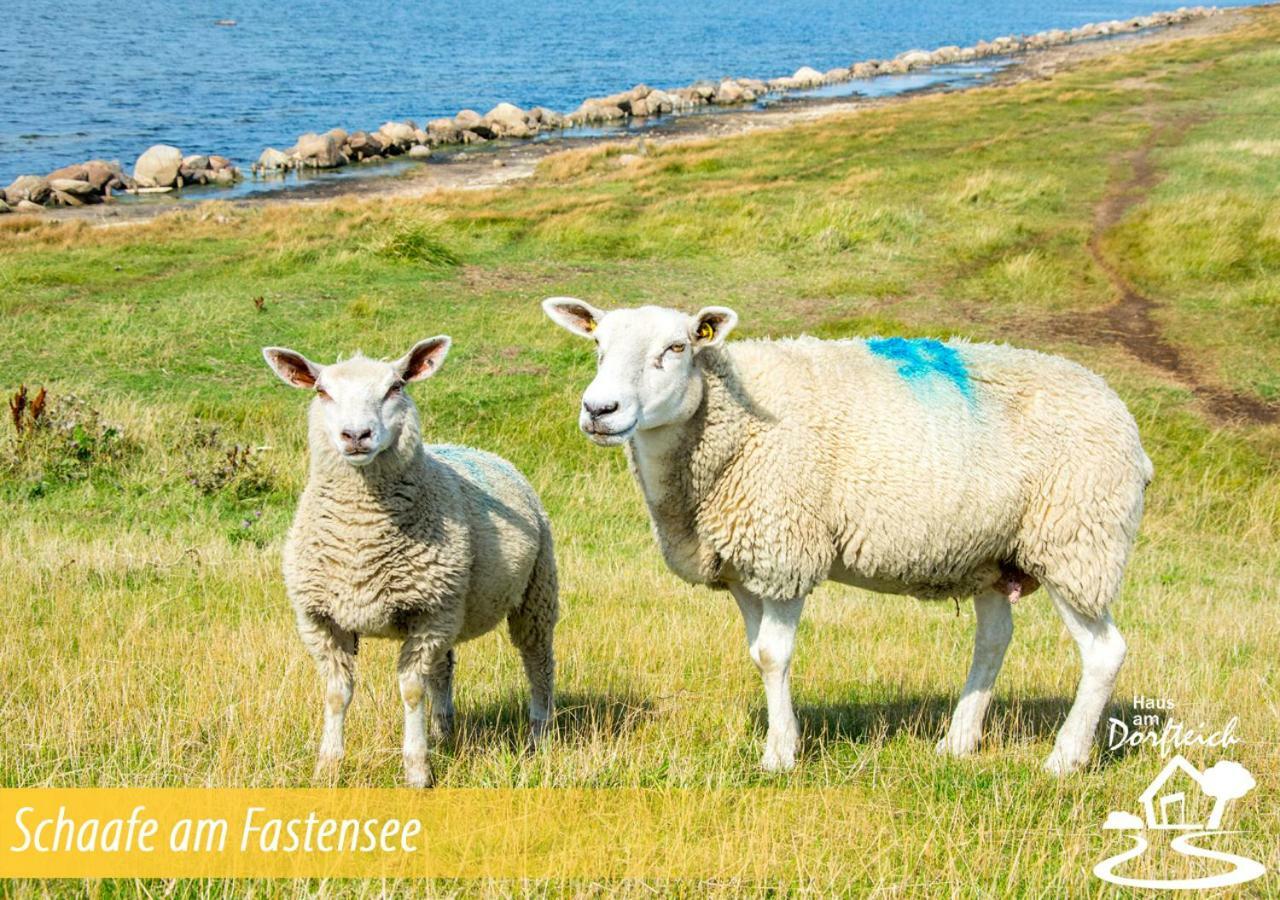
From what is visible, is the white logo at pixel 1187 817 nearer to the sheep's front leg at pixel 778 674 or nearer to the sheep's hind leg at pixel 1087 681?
the sheep's hind leg at pixel 1087 681

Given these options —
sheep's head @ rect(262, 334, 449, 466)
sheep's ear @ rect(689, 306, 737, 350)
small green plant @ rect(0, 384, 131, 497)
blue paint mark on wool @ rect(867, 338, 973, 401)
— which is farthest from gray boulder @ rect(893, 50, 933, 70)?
sheep's head @ rect(262, 334, 449, 466)

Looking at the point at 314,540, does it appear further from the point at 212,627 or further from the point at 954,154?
the point at 954,154

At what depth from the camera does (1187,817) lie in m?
5.42

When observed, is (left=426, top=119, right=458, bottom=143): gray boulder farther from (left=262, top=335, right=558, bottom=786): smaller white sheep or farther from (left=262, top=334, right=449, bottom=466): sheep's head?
(left=262, top=335, right=558, bottom=786): smaller white sheep

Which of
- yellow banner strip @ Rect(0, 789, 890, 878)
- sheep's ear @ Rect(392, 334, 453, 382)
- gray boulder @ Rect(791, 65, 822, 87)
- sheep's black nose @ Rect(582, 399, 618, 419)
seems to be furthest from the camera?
gray boulder @ Rect(791, 65, 822, 87)

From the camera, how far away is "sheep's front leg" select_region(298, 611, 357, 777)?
5.64 m

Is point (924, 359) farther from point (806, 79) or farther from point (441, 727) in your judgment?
point (806, 79)

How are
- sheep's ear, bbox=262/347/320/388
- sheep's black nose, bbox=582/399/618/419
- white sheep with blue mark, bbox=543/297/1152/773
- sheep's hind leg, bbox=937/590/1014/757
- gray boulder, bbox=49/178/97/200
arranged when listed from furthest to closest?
gray boulder, bbox=49/178/97/200
sheep's hind leg, bbox=937/590/1014/757
white sheep with blue mark, bbox=543/297/1152/773
sheep's ear, bbox=262/347/320/388
sheep's black nose, bbox=582/399/618/419

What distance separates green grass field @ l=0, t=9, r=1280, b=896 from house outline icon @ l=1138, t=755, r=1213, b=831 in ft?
0.57

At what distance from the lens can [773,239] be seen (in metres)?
23.9

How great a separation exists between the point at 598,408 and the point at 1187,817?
3204mm

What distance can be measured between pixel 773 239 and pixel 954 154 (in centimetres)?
1177

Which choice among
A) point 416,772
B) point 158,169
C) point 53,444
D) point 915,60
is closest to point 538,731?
point 416,772

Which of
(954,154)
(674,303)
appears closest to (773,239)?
(674,303)
